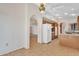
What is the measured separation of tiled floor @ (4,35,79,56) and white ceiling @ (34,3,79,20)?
0.44 meters

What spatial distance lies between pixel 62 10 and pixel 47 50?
2.42 ft

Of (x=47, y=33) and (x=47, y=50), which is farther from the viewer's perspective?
(x=47, y=33)

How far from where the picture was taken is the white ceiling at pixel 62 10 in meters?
2.04

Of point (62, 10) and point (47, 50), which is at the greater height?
point (62, 10)

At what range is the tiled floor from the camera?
2.05 m

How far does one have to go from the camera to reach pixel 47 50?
214 cm

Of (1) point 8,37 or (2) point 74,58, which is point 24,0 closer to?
(1) point 8,37

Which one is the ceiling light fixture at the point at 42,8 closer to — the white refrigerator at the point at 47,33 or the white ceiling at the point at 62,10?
the white ceiling at the point at 62,10

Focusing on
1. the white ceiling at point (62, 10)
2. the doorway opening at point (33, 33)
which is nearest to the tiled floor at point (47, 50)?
the doorway opening at point (33, 33)

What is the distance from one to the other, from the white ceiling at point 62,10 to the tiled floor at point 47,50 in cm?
44

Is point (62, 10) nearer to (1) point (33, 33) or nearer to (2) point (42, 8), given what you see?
(2) point (42, 8)

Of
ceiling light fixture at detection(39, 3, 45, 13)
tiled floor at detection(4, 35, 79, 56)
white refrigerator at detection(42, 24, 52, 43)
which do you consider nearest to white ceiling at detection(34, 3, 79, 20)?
ceiling light fixture at detection(39, 3, 45, 13)

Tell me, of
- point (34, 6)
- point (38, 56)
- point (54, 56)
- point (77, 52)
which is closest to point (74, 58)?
point (77, 52)

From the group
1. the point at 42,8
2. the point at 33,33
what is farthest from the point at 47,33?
the point at 42,8
